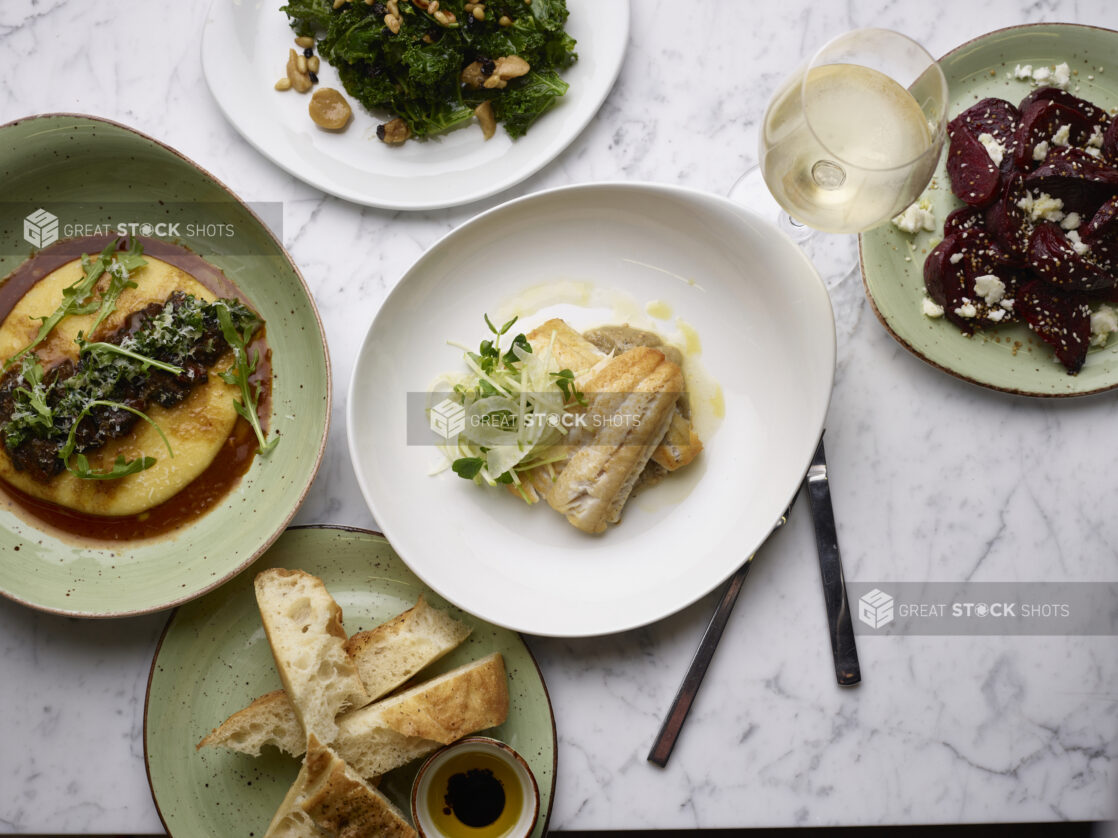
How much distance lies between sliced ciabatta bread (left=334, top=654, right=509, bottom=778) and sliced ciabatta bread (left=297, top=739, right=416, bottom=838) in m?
0.06

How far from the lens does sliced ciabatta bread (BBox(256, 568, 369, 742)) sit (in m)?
1.94

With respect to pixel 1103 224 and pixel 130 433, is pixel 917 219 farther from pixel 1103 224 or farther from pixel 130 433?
pixel 130 433

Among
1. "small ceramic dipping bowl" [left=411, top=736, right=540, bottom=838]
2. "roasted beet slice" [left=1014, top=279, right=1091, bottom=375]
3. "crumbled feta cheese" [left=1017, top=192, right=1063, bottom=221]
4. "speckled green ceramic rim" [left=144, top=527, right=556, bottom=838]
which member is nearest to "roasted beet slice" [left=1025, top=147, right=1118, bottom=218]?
"crumbled feta cheese" [left=1017, top=192, right=1063, bottom=221]

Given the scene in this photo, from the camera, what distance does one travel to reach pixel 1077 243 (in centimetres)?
207

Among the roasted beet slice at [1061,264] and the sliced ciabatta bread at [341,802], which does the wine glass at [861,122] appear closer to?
the roasted beet slice at [1061,264]

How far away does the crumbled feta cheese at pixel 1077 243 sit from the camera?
2.06m

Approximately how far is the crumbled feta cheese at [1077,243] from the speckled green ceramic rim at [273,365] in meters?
2.03

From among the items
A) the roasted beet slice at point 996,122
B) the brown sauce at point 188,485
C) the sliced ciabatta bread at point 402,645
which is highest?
the roasted beet slice at point 996,122

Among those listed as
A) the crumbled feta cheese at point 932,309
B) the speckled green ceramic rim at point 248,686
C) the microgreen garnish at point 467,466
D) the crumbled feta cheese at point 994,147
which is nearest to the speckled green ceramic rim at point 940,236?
the crumbled feta cheese at point 932,309

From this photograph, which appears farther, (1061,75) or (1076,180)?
(1061,75)

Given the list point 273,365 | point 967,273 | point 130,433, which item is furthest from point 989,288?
point 130,433

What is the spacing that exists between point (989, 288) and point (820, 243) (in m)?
0.47

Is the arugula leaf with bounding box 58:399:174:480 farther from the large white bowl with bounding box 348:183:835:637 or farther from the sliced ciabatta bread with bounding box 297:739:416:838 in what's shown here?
the sliced ciabatta bread with bounding box 297:739:416:838

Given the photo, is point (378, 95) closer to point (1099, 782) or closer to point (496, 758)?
point (496, 758)
